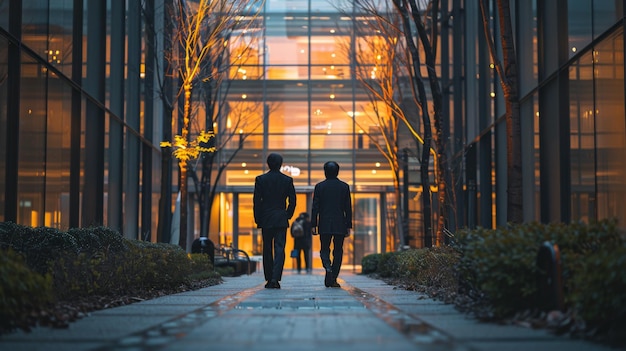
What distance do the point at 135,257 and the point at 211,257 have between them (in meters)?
10.8

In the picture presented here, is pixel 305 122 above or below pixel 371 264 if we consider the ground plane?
above

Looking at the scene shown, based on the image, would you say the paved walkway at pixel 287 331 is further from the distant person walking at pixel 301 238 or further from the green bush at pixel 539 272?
the distant person walking at pixel 301 238

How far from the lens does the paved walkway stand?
5902 millimetres

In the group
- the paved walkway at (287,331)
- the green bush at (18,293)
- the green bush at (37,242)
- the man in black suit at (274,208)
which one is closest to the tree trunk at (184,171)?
the man in black suit at (274,208)

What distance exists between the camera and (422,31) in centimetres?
1847

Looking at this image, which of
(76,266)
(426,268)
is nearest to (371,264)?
(426,268)

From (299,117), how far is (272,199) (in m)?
23.1

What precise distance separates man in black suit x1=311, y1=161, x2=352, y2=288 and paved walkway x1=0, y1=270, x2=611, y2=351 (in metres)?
4.20

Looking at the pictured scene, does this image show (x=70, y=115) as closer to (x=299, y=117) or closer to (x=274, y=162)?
(x=274, y=162)

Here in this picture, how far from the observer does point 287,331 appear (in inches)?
267

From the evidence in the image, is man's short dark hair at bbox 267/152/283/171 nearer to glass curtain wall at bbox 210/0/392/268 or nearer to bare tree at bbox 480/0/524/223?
bare tree at bbox 480/0/524/223

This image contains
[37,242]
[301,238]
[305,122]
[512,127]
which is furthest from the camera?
[305,122]

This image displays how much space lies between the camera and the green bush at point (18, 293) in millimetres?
6719

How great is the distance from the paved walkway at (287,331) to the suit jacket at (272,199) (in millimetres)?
3817
